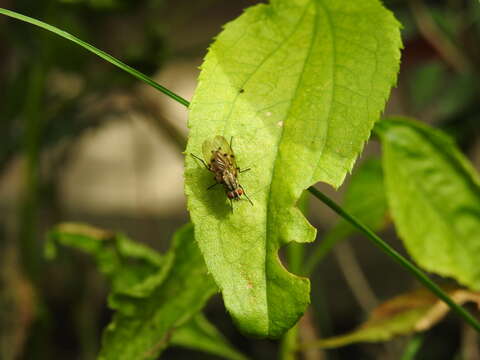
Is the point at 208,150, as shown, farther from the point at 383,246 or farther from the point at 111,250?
the point at 111,250

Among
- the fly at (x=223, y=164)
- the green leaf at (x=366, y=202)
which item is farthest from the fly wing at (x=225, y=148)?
the green leaf at (x=366, y=202)

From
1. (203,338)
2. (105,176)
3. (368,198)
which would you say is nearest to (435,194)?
(368,198)

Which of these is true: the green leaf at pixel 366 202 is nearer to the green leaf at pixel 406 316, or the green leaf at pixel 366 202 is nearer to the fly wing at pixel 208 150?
the green leaf at pixel 406 316

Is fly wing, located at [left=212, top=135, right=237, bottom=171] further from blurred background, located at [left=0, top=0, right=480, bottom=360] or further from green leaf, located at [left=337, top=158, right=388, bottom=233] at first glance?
blurred background, located at [left=0, top=0, right=480, bottom=360]

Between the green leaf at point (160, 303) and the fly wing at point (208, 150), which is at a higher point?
the fly wing at point (208, 150)

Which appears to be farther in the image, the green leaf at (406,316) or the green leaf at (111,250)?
the green leaf at (111,250)

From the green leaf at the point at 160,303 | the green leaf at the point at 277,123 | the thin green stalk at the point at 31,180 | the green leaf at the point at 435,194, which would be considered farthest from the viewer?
the thin green stalk at the point at 31,180
